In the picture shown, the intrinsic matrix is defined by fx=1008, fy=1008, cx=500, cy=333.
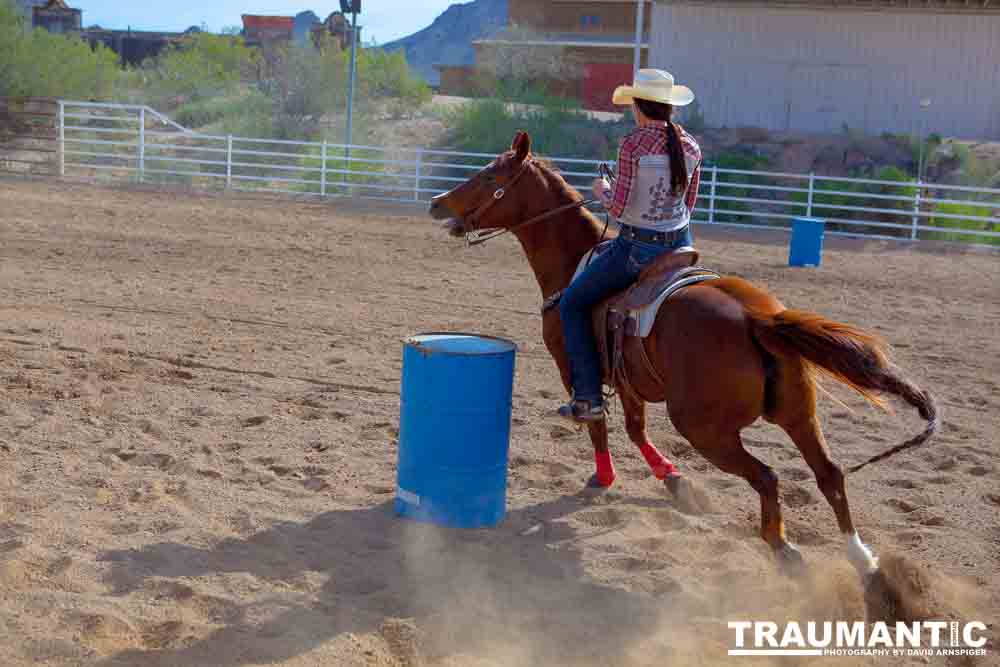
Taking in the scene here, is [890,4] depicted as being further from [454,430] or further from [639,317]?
[454,430]

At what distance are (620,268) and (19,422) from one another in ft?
12.3

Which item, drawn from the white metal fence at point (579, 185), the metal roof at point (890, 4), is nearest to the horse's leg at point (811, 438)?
the white metal fence at point (579, 185)

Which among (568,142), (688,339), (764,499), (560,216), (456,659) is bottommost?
(456,659)

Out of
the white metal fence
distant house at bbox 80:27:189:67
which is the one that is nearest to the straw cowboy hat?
the white metal fence

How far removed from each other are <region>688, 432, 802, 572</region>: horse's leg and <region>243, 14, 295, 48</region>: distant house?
6023cm

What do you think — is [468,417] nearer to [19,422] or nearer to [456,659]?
[456,659]

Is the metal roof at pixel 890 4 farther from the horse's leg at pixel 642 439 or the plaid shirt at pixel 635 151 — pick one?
the plaid shirt at pixel 635 151

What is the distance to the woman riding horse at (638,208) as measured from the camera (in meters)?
4.58

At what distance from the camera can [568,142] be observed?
85.3ft

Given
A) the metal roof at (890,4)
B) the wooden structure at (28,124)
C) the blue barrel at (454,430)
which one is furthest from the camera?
the metal roof at (890,4)

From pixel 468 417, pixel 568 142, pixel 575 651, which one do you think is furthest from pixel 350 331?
pixel 568 142

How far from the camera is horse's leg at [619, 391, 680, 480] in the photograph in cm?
540

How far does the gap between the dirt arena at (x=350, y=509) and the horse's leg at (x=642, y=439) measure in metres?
0.22

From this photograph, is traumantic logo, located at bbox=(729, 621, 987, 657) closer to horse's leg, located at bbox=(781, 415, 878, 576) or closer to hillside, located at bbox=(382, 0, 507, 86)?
horse's leg, located at bbox=(781, 415, 878, 576)
